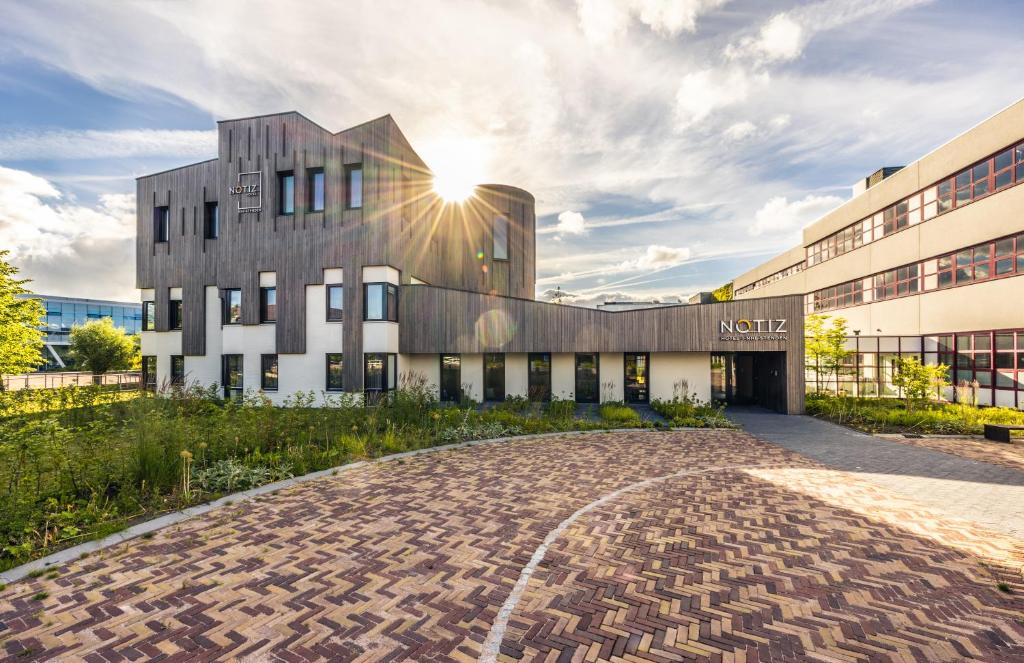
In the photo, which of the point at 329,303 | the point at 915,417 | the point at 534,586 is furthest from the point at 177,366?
the point at 915,417

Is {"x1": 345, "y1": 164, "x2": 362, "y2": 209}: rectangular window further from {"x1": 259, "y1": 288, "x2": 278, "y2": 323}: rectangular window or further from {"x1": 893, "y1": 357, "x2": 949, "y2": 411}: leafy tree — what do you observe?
{"x1": 893, "y1": 357, "x2": 949, "y2": 411}: leafy tree

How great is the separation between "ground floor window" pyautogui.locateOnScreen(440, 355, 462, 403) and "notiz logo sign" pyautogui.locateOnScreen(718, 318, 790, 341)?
444 inches

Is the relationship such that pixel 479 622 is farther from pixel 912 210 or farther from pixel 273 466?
pixel 912 210

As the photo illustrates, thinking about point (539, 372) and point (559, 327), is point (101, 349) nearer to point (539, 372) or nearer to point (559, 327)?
point (539, 372)

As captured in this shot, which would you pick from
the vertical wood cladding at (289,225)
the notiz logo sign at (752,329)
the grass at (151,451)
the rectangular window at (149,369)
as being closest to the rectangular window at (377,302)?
the vertical wood cladding at (289,225)

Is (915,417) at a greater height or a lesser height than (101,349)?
lesser

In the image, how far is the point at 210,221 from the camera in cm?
1964

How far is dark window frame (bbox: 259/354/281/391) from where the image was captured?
1842 centimetres

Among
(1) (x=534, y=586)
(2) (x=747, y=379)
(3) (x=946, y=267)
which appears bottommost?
(1) (x=534, y=586)

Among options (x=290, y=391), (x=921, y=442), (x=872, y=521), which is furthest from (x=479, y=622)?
(x=290, y=391)

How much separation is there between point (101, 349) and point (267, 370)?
26211mm

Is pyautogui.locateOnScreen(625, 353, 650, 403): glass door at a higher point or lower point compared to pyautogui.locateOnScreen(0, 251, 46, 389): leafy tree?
lower

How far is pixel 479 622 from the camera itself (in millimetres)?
3928

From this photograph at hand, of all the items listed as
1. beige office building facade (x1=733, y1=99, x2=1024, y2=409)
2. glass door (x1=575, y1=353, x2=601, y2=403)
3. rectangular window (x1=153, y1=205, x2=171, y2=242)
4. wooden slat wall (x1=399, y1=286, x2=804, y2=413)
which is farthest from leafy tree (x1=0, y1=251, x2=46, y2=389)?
beige office building facade (x1=733, y1=99, x2=1024, y2=409)
